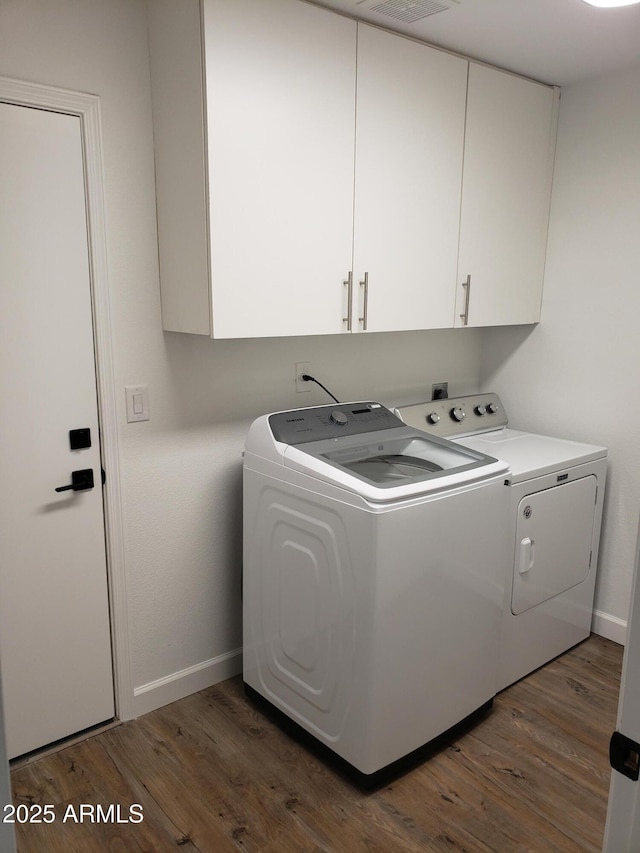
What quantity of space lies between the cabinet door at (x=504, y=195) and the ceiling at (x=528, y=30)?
129 millimetres

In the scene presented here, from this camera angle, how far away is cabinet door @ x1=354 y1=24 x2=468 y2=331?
2.21 metres

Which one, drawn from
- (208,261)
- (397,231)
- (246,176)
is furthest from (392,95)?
(208,261)

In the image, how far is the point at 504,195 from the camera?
2.72m

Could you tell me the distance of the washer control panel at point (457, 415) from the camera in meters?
2.76

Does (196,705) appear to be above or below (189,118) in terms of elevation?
below

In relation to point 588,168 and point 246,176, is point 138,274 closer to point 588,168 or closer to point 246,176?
point 246,176

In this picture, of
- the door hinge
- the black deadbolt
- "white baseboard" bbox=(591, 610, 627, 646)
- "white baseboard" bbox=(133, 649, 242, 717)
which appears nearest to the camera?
the door hinge

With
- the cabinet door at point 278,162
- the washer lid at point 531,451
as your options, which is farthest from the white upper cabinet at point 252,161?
the washer lid at point 531,451

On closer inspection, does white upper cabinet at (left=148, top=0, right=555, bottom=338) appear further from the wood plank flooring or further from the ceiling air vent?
the wood plank flooring

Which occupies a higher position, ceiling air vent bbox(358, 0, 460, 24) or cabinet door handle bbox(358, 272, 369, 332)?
ceiling air vent bbox(358, 0, 460, 24)

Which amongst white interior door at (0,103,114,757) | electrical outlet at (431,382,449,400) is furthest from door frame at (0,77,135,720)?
electrical outlet at (431,382,449,400)

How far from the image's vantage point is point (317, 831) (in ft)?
6.24

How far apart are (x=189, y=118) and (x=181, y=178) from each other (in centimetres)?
17

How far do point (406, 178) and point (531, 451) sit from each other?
118cm
